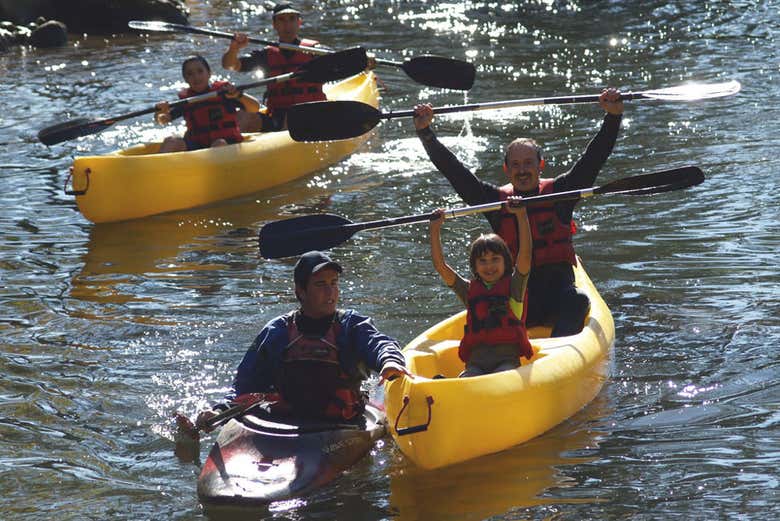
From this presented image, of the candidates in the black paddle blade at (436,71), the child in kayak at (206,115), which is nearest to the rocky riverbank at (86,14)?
the child in kayak at (206,115)

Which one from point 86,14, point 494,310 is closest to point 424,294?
point 494,310

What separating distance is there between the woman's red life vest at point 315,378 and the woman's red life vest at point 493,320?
0.58 m

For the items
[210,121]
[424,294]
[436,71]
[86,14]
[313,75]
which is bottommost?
[424,294]

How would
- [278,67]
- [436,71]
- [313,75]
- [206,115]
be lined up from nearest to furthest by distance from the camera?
[436,71] < [313,75] < [206,115] < [278,67]

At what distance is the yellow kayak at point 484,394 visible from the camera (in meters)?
4.53

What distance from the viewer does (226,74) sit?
1376 centimetres

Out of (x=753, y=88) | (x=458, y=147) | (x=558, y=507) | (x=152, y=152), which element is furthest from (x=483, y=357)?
(x=753, y=88)

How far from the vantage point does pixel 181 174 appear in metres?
8.89

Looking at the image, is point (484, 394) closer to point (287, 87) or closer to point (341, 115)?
point (341, 115)

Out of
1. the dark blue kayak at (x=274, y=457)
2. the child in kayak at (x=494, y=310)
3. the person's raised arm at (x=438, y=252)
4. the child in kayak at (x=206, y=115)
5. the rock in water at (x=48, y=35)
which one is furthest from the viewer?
the rock in water at (x=48, y=35)

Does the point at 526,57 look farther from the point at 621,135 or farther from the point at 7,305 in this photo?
the point at 7,305

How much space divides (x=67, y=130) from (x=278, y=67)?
7.38ft

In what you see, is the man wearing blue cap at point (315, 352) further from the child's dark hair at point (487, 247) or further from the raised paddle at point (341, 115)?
the raised paddle at point (341, 115)

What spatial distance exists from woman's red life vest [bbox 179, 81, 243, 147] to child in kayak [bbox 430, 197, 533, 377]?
4.28 m
